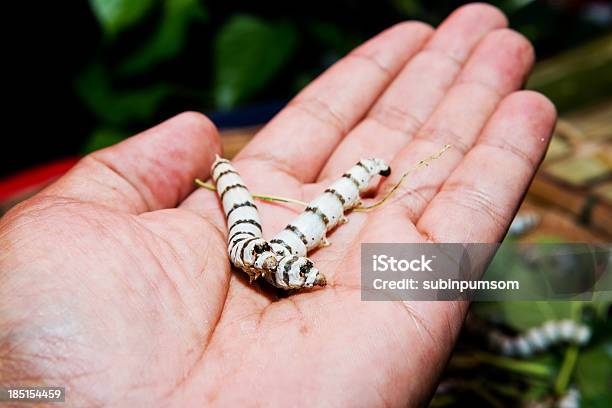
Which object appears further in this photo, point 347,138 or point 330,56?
point 330,56

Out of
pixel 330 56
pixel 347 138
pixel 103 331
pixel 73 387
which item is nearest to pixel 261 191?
pixel 347 138

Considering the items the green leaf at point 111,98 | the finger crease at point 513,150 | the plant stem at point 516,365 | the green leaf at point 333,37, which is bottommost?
the plant stem at point 516,365

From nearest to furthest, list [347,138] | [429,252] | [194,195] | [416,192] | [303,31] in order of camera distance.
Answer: [429,252] → [416,192] → [194,195] → [347,138] → [303,31]

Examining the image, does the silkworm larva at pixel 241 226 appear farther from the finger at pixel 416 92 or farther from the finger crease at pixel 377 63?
the finger crease at pixel 377 63

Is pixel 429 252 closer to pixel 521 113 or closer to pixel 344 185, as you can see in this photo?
pixel 344 185

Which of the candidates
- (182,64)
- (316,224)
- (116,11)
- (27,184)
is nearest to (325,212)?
(316,224)

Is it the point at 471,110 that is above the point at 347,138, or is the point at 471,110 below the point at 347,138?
above

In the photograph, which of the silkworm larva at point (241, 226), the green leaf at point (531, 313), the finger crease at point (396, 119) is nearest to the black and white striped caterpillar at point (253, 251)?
the silkworm larva at point (241, 226)
